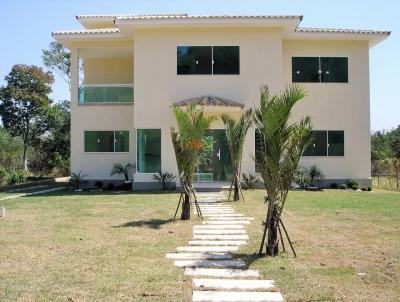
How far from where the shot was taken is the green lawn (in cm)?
566

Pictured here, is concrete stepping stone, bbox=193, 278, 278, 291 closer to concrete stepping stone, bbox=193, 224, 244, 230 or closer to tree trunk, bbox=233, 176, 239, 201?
concrete stepping stone, bbox=193, 224, 244, 230

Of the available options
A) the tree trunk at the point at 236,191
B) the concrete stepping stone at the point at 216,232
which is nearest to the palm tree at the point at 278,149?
the concrete stepping stone at the point at 216,232

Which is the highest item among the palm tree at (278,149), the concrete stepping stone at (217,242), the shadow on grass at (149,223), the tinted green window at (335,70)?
the tinted green window at (335,70)

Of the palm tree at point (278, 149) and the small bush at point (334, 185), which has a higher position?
the palm tree at point (278, 149)

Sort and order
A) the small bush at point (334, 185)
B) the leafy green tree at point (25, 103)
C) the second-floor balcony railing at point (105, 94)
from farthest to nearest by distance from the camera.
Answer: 1. the leafy green tree at point (25, 103)
2. the second-floor balcony railing at point (105, 94)
3. the small bush at point (334, 185)

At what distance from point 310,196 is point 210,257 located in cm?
1082

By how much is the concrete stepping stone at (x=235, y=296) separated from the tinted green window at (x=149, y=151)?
15.3 m

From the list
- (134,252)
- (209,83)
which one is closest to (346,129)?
(209,83)

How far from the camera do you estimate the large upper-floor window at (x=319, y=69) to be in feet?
72.8

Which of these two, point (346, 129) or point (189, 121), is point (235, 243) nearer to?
point (189, 121)

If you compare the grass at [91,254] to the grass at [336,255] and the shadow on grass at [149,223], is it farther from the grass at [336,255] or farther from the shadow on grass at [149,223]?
the grass at [336,255]

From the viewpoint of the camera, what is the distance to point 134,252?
25.6 feet

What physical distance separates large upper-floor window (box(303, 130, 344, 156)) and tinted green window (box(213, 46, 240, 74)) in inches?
191

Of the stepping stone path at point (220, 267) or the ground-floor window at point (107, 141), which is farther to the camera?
the ground-floor window at point (107, 141)
